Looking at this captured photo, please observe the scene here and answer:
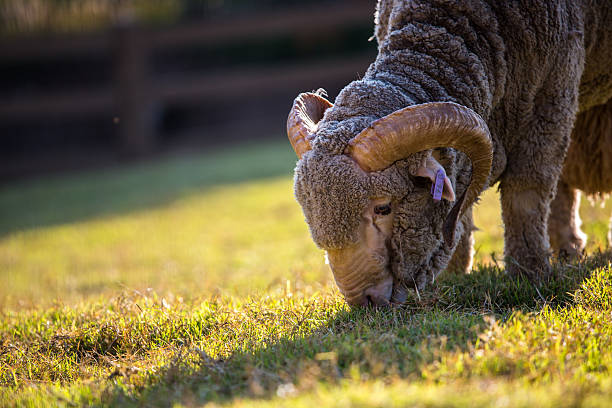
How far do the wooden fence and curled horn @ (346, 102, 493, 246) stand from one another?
14.4 m

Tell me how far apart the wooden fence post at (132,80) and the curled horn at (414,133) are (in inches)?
611

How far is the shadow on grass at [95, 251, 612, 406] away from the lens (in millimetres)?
2822

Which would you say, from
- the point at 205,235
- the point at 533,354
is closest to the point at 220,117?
the point at 205,235

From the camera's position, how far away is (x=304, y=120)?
4.04 metres

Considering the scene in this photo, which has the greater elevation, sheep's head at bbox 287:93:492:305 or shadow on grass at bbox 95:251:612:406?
sheep's head at bbox 287:93:492:305

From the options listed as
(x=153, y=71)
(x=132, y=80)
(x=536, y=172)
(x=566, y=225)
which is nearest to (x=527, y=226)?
(x=536, y=172)

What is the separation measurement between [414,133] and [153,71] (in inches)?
669

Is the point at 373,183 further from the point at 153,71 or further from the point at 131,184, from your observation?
the point at 153,71

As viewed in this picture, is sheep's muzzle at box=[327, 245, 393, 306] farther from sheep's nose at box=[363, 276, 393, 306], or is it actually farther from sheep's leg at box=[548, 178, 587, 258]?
sheep's leg at box=[548, 178, 587, 258]

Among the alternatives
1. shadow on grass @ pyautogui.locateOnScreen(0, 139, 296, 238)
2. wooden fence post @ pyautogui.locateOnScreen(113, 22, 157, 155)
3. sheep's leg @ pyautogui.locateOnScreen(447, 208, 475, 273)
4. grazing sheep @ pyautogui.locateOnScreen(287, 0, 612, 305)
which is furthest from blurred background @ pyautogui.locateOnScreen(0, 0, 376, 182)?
grazing sheep @ pyautogui.locateOnScreen(287, 0, 612, 305)

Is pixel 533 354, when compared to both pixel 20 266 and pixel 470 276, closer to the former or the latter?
pixel 470 276

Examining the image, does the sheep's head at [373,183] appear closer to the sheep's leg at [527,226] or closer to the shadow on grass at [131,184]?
the sheep's leg at [527,226]

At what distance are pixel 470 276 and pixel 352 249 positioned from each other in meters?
0.99

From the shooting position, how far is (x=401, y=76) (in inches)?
158
